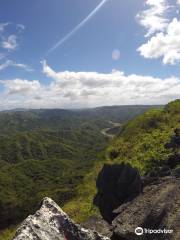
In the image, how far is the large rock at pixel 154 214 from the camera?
14.8m

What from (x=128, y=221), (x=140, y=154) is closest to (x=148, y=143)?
(x=140, y=154)

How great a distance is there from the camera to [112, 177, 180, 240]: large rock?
14797 mm

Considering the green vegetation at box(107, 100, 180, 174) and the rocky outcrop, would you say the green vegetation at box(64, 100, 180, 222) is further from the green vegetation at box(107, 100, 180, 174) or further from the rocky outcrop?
the rocky outcrop

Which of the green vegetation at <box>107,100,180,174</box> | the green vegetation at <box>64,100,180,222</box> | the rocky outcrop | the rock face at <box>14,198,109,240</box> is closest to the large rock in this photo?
the rocky outcrop

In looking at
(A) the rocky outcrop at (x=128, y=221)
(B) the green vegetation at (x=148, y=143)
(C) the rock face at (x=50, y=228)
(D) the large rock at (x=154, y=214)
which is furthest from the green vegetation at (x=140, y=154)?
(C) the rock face at (x=50, y=228)

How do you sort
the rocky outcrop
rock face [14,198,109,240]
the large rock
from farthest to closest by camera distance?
the large rock < the rocky outcrop < rock face [14,198,109,240]

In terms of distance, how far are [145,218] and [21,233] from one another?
8448 mm

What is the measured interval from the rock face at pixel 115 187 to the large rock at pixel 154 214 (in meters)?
2.87

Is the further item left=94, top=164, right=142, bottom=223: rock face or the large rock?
left=94, top=164, right=142, bottom=223: rock face

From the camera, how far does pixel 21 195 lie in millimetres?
190375

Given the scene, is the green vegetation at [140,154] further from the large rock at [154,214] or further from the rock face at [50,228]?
the rock face at [50,228]

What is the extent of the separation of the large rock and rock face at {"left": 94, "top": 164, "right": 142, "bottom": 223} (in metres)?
2.87

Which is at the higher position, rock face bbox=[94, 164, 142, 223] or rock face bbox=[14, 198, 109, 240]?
rock face bbox=[14, 198, 109, 240]

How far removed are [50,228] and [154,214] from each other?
7.10 meters
